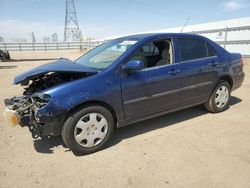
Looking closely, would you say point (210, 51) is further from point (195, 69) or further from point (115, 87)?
point (115, 87)

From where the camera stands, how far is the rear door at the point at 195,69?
430 centimetres

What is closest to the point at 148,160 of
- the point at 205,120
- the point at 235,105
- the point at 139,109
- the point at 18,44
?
A: the point at 139,109

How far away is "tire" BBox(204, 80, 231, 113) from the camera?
4938 millimetres

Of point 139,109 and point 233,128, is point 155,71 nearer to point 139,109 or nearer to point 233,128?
point 139,109

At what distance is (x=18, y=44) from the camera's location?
31422mm

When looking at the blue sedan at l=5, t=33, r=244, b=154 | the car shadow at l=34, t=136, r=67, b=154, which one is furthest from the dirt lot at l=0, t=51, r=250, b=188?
the blue sedan at l=5, t=33, r=244, b=154

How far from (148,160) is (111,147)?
682 mm

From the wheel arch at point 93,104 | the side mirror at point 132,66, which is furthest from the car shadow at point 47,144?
the side mirror at point 132,66

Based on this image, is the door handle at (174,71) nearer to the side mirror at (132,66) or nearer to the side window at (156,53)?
the side window at (156,53)

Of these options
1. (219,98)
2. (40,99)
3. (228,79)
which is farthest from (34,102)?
(228,79)

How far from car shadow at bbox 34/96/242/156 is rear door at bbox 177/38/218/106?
18.1 inches

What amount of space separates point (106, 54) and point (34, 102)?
1.51 m

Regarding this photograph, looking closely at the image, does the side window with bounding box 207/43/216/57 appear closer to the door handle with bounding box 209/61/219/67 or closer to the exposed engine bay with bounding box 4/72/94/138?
the door handle with bounding box 209/61/219/67

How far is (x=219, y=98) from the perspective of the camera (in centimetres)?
504
